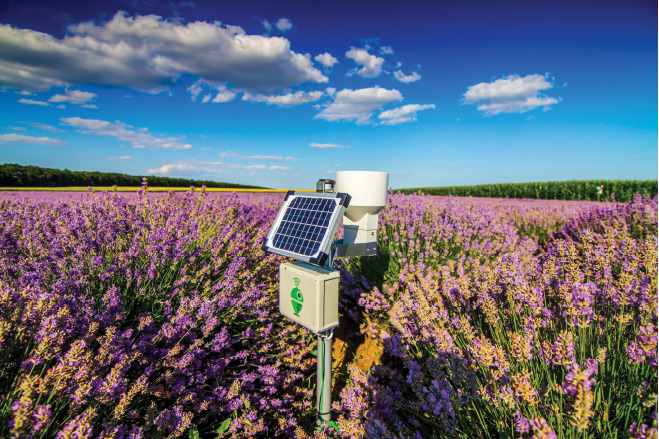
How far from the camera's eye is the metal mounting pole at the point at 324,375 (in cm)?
198

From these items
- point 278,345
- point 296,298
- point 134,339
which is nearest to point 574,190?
point 278,345

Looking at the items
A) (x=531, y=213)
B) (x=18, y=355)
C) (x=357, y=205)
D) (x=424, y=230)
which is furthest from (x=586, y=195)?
(x=18, y=355)

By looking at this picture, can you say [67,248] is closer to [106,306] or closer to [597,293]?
[106,306]

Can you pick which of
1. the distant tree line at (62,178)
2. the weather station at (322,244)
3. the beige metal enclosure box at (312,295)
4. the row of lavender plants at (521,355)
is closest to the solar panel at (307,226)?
the weather station at (322,244)

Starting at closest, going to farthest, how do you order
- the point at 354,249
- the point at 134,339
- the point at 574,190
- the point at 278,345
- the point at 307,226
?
the point at 134,339 < the point at 307,226 < the point at 354,249 < the point at 278,345 < the point at 574,190

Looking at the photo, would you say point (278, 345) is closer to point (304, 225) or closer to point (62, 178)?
point (304, 225)

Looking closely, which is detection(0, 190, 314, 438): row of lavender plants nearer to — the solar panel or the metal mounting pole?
the metal mounting pole

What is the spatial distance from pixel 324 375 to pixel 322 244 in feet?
2.96

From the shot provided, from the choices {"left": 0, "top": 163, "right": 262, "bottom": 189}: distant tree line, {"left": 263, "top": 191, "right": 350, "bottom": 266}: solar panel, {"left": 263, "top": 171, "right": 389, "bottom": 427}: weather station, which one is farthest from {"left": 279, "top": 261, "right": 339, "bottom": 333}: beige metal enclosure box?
{"left": 0, "top": 163, "right": 262, "bottom": 189}: distant tree line

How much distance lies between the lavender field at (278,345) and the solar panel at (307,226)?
59 centimetres

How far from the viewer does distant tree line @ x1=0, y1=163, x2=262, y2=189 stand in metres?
25.3

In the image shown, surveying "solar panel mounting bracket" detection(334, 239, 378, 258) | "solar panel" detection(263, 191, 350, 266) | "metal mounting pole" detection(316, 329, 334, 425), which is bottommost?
"metal mounting pole" detection(316, 329, 334, 425)

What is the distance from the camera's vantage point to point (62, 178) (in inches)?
1137

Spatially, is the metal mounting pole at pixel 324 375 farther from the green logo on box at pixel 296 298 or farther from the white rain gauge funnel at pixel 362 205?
the white rain gauge funnel at pixel 362 205
